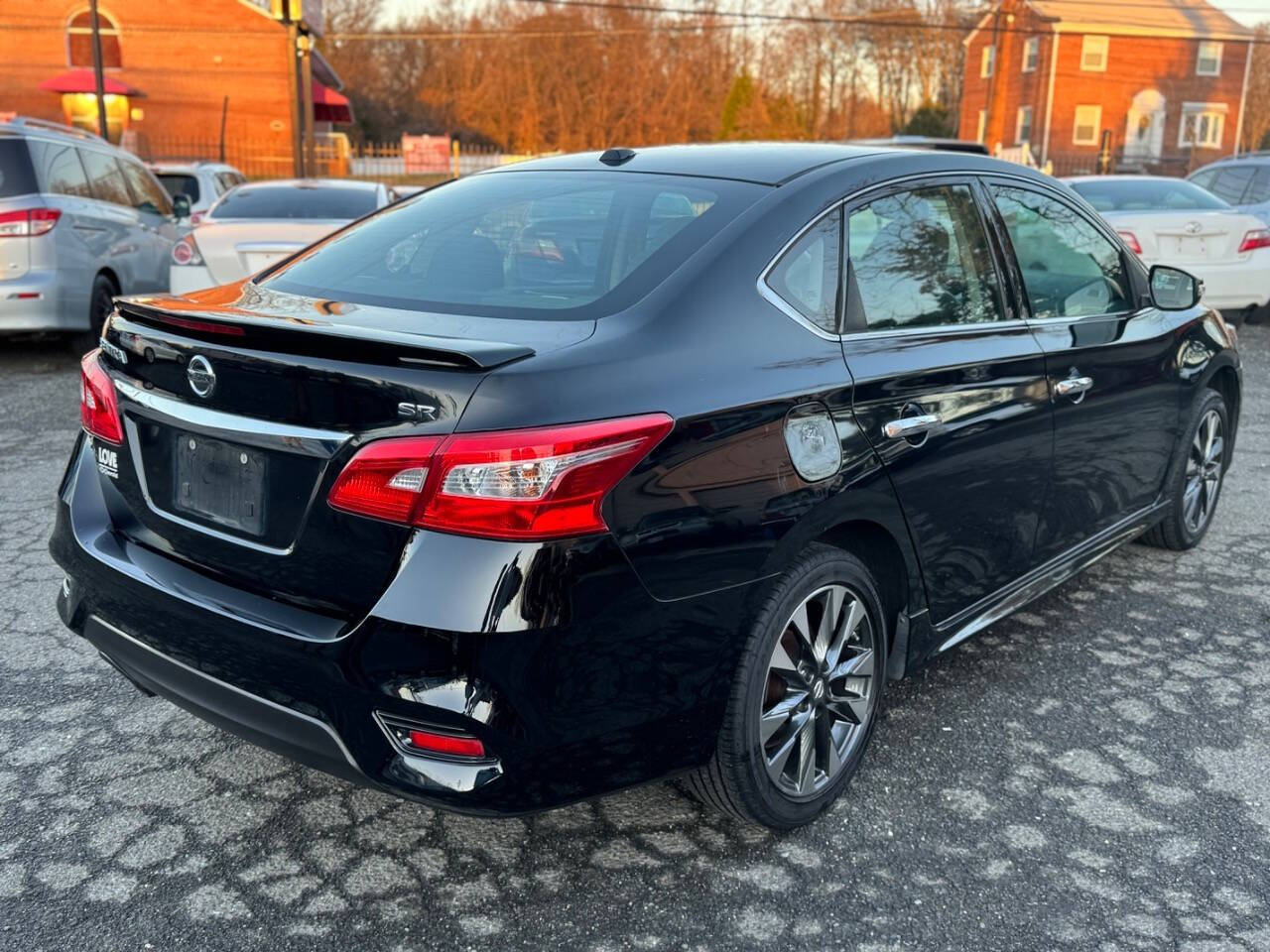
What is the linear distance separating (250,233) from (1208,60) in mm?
50306

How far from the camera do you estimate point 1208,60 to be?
48.2 meters

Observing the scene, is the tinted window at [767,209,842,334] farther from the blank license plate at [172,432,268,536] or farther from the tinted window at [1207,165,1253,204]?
the tinted window at [1207,165,1253,204]

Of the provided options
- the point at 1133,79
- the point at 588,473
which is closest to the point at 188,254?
the point at 588,473

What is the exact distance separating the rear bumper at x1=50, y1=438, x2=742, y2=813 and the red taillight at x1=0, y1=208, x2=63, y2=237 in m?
6.54

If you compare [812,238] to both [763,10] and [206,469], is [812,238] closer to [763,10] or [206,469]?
[206,469]

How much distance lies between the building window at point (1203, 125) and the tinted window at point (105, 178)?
4917 cm

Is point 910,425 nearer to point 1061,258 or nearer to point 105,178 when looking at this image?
point 1061,258

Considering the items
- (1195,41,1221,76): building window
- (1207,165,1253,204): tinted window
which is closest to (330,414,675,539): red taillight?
(1207,165,1253,204): tinted window

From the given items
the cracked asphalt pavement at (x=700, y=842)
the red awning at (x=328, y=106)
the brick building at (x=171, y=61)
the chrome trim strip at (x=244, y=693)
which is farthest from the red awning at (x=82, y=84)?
the chrome trim strip at (x=244, y=693)

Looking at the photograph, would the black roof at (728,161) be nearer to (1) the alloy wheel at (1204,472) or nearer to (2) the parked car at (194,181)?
(1) the alloy wheel at (1204,472)

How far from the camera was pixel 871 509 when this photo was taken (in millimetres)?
2703

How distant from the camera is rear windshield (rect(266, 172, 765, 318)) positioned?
260 centimetres

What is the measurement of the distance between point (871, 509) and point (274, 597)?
1.34 metres

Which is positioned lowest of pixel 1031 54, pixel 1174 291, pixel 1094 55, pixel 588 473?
pixel 588 473
